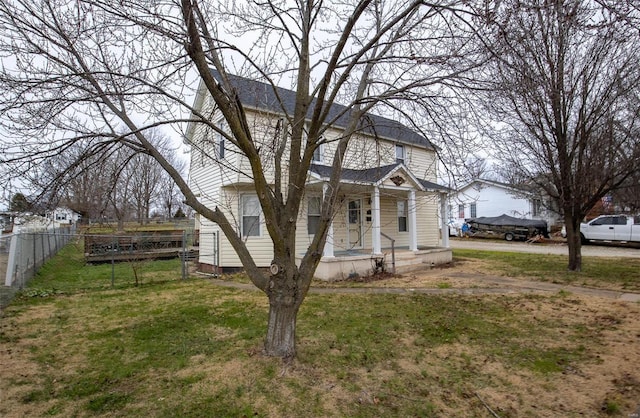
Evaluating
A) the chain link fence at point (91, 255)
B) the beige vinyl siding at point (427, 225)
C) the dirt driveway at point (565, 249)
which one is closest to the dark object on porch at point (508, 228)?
the dirt driveway at point (565, 249)

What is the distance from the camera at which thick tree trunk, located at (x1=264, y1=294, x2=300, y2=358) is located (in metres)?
4.25

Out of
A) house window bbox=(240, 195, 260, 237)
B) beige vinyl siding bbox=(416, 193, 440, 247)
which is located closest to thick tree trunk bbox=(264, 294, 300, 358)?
house window bbox=(240, 195, 260, 237)

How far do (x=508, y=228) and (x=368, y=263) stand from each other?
18799 millimetres

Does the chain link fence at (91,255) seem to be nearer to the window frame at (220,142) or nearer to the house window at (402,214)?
the window frame at (220,142)

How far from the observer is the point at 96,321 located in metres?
6.48

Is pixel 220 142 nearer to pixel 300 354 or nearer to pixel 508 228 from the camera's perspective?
pixel 300 354

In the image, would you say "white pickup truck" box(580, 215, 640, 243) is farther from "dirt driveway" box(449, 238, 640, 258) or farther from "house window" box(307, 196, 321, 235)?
"house window" box(307, 196, 321, 235)

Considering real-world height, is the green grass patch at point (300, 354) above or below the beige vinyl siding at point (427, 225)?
below

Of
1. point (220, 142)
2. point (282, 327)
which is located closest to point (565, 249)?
point (220, 142)

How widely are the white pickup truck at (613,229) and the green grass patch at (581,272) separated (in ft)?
22.5

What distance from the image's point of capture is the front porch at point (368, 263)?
10.6m

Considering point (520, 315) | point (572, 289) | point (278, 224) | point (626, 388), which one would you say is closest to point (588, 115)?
point (572, 289)

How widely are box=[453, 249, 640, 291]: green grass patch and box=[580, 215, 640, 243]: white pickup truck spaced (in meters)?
6.84

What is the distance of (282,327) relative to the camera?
14.1 feet
